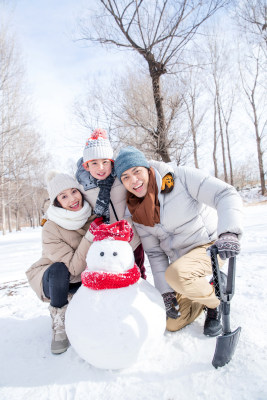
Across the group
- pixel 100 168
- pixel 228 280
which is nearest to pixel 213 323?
pixel 228 280

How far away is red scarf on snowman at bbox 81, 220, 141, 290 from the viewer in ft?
5.00

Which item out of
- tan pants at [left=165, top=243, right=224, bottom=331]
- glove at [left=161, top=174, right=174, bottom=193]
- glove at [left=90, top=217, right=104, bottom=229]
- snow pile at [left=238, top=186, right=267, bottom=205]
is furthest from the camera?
snow pile at [left=238, top=186, right=267, bottom=205]

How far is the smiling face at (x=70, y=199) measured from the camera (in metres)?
2.06

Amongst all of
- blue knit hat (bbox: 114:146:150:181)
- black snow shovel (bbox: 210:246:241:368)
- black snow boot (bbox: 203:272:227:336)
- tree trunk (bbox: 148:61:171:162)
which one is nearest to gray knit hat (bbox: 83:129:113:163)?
blue knit hat (bbox: 114:146:150:181)

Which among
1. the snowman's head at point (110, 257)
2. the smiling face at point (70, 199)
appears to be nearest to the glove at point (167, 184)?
the snowman's head at point (110, 257)

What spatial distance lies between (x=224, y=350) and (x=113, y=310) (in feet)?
2.14

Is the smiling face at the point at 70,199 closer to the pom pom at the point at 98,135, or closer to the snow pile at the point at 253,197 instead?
the pom pom at the point at 98,135

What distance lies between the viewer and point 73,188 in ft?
6.94

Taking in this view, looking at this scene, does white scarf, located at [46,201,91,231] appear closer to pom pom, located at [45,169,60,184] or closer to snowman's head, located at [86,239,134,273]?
pom pom, located at [45,169,60,184]

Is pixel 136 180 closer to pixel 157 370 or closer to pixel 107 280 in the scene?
pixel 107 280

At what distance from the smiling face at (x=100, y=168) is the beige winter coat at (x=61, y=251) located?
1.21 feet

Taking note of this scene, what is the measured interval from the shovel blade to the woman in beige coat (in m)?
1.03

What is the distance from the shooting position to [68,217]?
202 cm

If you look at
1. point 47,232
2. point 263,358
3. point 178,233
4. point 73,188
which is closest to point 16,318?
point 47,232
